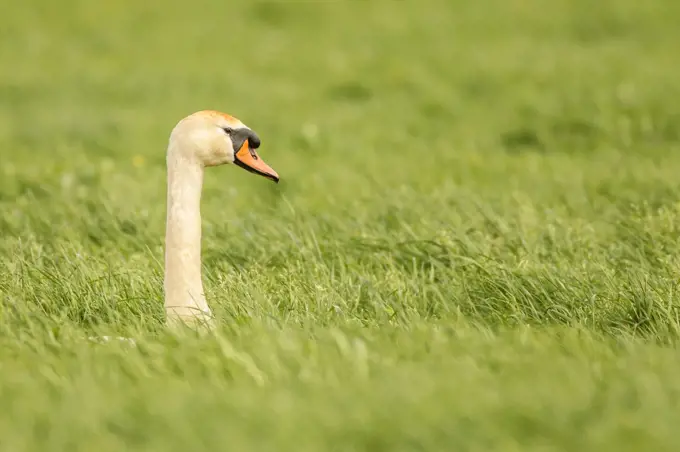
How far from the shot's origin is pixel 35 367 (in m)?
4.16

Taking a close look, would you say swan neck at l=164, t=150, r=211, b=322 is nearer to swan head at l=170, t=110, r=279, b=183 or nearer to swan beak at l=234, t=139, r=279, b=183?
swan head at l=170, t=110, r=279, b=183

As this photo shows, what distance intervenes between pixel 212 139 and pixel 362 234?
1975 millimetres

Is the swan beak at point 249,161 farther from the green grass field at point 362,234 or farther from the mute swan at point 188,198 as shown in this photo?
the green grass field at point 362,234

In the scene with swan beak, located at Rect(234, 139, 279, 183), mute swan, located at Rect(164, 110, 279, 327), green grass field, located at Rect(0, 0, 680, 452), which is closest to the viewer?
green grass field, located at Rect(0, 0, 680, 452)

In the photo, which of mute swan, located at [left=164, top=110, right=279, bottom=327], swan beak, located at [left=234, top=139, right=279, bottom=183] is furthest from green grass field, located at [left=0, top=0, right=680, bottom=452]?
swan beak, located at [left=234, top=139, right=279, bottom=183]

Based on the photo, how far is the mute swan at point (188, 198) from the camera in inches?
187

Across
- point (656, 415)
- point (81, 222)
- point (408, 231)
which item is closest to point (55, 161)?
point (81, 222)

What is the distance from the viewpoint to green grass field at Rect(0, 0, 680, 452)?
11.9ft

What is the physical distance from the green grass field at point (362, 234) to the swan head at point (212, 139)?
0.62 meters

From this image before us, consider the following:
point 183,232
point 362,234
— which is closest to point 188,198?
point 183,232

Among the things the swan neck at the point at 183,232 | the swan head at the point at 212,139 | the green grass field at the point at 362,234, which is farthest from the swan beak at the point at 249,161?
the green grass field at the point at 362,234

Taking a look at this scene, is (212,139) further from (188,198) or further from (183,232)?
(183,232)

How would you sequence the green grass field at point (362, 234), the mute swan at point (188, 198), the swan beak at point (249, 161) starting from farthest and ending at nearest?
the swan beak at point (249, 161)
the mute swan at point (188, 198)
the green grass field at point (362, 234)

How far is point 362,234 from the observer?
21.9 feet
